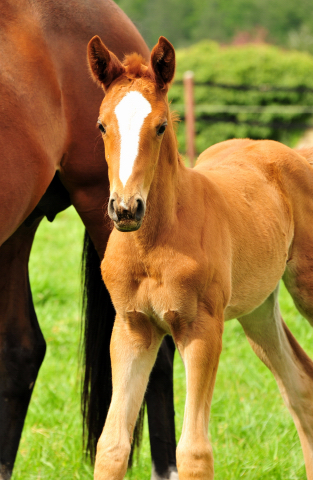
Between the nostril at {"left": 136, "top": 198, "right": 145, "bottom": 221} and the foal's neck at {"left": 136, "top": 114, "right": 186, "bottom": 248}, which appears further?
the foal's neck at {"left": 136, "top": 114, "right": 186, "bottom": 248}

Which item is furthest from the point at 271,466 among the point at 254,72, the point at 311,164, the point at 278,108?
the point at 254,72

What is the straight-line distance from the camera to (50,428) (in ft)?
12.0

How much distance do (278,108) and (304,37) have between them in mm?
12177

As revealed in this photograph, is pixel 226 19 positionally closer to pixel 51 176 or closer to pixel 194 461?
pixel 51 176

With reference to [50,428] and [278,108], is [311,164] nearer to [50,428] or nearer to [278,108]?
[50,428]

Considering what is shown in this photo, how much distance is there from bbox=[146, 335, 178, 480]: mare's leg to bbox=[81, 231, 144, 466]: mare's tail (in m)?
0.12

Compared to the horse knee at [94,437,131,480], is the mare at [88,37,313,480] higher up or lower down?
higher up

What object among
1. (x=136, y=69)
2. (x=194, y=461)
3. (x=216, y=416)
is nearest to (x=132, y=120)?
(x=136, y=69)

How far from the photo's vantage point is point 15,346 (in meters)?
3.09

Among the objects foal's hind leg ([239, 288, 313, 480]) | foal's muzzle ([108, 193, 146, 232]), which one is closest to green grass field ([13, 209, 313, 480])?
foal's hind leg ([239, 288, 313, 480])

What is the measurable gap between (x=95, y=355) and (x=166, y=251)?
1190mm

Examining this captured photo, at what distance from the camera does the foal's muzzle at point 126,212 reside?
1731 millimetres

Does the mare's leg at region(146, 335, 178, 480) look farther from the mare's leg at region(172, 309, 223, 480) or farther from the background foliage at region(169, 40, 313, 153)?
the background foliage at region(169, 40, 313, 153)

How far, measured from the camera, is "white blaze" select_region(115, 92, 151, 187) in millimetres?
1809
